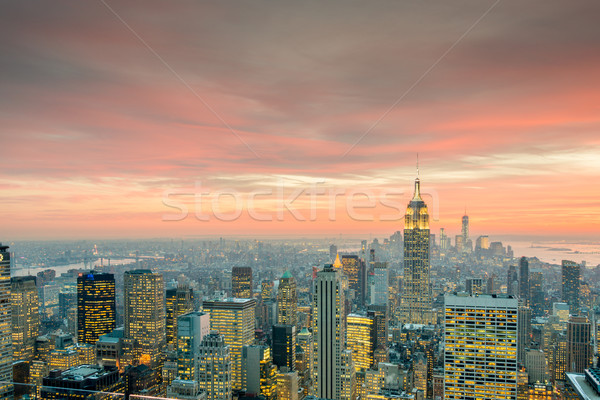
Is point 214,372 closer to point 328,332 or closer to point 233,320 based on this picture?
point 328,332

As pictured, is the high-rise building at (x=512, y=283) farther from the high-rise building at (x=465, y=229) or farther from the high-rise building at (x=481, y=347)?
the high-rise building at (x=481, y=347)

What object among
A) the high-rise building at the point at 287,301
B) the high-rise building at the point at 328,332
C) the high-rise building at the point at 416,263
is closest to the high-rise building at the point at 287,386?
the high-rise building at the point at 328,332

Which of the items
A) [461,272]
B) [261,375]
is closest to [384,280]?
[461,272]

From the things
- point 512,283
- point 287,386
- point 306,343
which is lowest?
point 287,386

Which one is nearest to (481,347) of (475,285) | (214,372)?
(214,372)

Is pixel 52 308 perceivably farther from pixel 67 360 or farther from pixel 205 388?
pixel 205 388

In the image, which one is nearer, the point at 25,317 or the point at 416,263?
the point at 25,317
